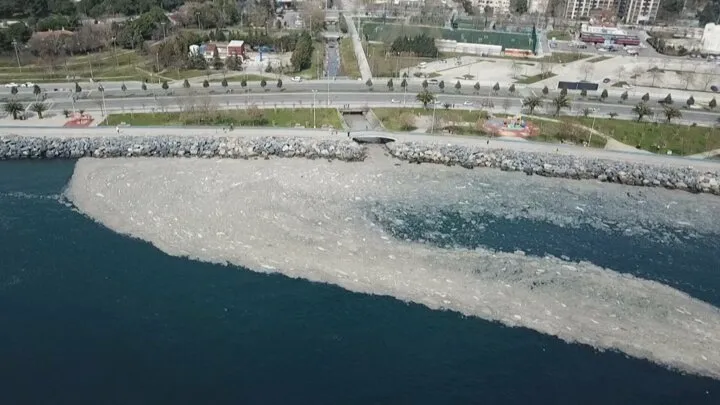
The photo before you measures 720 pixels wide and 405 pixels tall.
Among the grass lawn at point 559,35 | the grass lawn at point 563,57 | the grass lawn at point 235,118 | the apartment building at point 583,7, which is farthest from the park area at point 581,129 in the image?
the apartment building at point 583,7

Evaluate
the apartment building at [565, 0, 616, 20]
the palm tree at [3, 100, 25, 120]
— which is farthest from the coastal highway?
the apartment building at [565, 0, 616, 20]

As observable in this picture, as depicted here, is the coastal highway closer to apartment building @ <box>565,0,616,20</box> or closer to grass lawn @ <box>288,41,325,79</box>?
grass lawn @ <box>288,41,325,79</box>

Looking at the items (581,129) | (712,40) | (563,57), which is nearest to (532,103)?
(581,129)

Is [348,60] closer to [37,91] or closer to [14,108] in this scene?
[37,91]

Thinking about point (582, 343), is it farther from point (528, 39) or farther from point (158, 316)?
point (528, 39)

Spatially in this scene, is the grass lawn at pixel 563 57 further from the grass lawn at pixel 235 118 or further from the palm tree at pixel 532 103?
the grass lawn at pixel 235 118

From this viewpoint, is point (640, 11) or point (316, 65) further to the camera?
point (640, 11)

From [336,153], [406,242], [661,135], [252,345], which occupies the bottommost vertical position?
[252,345]
